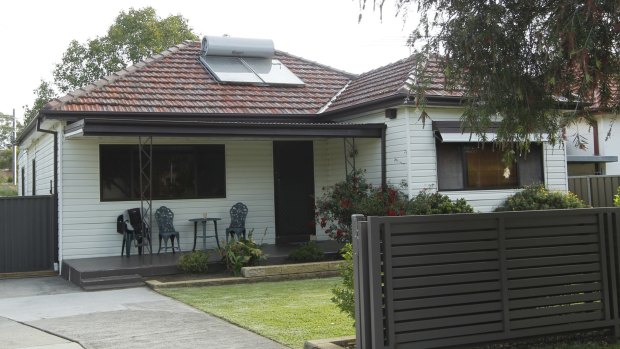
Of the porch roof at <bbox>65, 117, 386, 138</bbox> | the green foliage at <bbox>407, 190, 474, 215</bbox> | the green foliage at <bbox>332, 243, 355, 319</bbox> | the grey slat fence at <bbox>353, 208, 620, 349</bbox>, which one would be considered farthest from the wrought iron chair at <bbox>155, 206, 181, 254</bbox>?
the grey slat fence at <bbox>353, 208, 620, 349</bbox>

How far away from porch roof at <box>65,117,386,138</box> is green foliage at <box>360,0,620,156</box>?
6344 millimetres

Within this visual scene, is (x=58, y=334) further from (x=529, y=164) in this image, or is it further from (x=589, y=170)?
(x=589, y=170)

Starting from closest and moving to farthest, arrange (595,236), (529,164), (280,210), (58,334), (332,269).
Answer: (595,236), (58,334), (332,269), (529,164), (280,210)

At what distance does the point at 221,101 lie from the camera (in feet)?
48.9

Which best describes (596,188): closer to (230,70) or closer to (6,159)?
(230,70)

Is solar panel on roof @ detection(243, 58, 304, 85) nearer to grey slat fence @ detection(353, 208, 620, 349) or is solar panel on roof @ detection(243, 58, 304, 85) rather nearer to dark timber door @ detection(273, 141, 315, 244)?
dark timber door @ detection(273, 141, 315, 244)

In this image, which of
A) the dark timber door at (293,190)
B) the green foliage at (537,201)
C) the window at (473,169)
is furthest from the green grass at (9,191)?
the green foliage at (537,201)

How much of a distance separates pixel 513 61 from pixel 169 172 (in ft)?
31.6

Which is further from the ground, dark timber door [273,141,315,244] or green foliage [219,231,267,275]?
dark timber door [273,141,315,244]

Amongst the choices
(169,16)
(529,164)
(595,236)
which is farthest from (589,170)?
(169,16)

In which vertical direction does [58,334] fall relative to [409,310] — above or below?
below

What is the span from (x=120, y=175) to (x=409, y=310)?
383 inches

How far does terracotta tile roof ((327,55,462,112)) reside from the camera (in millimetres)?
13398

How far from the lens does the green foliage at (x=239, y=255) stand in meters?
11.9
